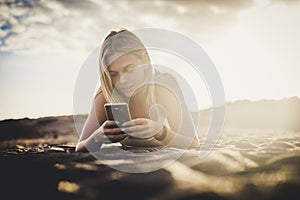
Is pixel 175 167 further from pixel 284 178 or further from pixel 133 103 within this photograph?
pixel 133 103

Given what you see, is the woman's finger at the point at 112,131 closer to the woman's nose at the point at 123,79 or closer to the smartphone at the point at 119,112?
the smartphone at the point at 119,112

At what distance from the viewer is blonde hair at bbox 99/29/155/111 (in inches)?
110

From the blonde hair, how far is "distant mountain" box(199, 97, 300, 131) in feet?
21.5

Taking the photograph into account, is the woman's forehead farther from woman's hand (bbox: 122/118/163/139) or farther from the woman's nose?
woman's hand (bbox: 122/118/163/139)

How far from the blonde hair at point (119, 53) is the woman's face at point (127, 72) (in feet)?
0.13

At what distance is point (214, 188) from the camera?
4.26 ft

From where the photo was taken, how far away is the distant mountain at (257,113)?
9.45 m

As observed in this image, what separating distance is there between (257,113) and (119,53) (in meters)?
8.82

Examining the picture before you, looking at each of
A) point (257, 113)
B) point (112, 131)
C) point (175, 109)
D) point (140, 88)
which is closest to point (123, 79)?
point (140, 88)

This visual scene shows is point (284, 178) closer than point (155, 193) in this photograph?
No

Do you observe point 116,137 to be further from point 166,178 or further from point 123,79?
point 166,178

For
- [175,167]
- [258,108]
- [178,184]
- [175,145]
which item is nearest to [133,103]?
[175,145]

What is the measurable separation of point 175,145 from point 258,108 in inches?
352

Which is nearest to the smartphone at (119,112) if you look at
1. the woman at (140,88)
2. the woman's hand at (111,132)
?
the woman's hand at (111,132)
